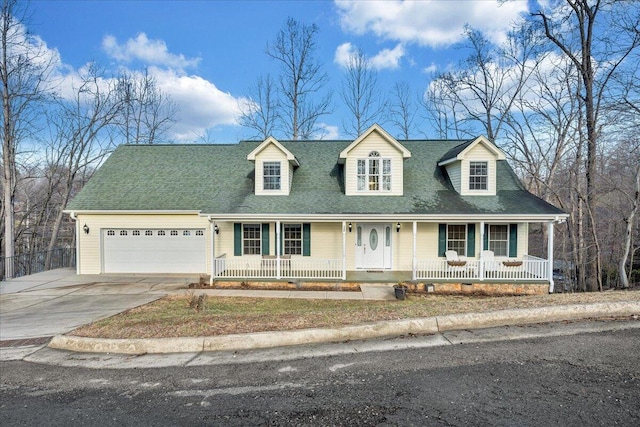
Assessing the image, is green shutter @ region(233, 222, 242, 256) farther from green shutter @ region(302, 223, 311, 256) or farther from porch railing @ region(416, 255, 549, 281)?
porch railing @ region(416, 255, 549, 281)

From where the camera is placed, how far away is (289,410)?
3611 millimetres

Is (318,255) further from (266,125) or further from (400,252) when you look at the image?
(266,125)

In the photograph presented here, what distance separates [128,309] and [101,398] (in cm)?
546

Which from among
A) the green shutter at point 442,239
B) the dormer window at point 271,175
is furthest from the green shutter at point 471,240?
the dormer window at point 271,175

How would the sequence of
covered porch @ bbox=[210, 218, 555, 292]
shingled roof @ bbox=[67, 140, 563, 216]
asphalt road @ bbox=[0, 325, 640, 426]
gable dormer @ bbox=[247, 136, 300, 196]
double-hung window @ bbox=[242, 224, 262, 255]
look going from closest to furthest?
asphalt road @ bbox=[0, 325, 640, 426] < covered porch @ bbox=[210, 218, 555, 292] < shingled roof @ bbox=[67, 140, 563, 216] < double-hung window @ bbox=[242, 224, 262, 255] < gable dormer @ bbox=[247, 136, 300, 196]

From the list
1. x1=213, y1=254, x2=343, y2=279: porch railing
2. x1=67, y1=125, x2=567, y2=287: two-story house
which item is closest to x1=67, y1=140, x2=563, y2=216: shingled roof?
x1=67, y1=125, x2=567, y2=287: two-story house

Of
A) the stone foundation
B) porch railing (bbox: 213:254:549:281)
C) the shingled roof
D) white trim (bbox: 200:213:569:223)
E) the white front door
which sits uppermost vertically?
the shingled roof

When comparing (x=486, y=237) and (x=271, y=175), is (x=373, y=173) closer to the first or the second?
(x=271, y=175)

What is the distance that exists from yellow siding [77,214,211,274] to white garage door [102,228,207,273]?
0.71ft

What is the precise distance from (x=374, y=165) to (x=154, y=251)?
32.9ft

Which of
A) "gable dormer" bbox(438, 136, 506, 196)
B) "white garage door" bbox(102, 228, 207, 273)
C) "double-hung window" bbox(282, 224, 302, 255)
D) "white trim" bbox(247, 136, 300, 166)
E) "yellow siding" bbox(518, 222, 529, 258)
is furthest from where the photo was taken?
"white garage door" bbox(102, 228, 207, 273)

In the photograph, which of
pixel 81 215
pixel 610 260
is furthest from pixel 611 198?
pixel 81 215

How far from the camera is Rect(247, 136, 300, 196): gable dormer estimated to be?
14250 mm

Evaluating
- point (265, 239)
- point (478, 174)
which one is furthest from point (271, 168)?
point (478, 174)
